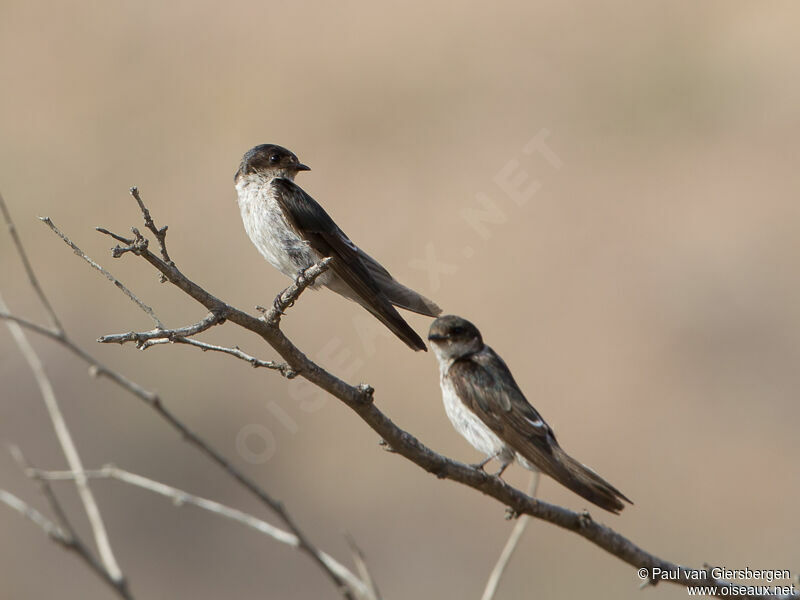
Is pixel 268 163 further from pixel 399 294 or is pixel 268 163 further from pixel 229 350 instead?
pixel 229 350

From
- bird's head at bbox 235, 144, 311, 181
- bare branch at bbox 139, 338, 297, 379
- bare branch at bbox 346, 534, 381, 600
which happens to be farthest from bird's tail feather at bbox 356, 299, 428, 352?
bare branch at bbox 346, 534, 381, 600

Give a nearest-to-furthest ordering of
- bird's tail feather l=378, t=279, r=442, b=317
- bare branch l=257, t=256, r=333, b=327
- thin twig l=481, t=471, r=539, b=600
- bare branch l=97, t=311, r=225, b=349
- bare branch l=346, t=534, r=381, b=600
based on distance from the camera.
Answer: bare branch l=346, t=534, r=381, b=600
thin twig l=481, t=471, r=539, b=600
bare branch l=97, t=311, r=225, b=349
bare branch l=257, t=256, r=333, b=327
bird's tail feather l=378, t=279, r=442, b=317

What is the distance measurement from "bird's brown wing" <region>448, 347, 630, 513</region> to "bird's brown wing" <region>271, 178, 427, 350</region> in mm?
396

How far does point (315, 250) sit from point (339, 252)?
5.7 inches

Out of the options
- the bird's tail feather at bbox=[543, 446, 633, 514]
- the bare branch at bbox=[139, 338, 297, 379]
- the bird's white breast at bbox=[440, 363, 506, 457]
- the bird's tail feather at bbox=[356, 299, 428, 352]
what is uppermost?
the bird's tail feather at bbox=[356, 299, 428, 352]

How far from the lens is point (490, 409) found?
4863 millimetres

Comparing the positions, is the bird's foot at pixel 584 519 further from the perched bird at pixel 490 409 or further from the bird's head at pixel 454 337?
the bird's head at pixel 454 337

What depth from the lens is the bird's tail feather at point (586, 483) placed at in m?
3.73

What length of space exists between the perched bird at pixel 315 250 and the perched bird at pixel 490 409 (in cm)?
38

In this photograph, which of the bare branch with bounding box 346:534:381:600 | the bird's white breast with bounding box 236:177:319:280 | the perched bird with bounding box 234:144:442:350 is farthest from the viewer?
the bird's white breast with bounding box 236:177:319:280

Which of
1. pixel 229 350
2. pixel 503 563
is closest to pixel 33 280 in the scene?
pixel 229 350

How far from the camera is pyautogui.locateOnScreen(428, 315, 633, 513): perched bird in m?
4.49

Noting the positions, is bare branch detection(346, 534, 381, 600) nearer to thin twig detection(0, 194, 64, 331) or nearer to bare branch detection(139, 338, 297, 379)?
bare branch detection(139, 338, 297, 379)

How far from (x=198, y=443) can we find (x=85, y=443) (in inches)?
581
